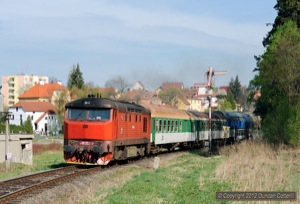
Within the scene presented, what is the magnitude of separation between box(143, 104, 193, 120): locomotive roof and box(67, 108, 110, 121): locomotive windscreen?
770cm

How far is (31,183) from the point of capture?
17.5 meters

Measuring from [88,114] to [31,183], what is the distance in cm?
556

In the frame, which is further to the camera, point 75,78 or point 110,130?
point 75,78

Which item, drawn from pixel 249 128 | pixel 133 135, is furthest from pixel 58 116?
pixel 133 135

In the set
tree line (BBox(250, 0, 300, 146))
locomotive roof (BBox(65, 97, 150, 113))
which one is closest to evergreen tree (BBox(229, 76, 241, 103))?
tree line (BBox(250, 0, 300, 146))

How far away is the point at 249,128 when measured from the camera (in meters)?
63.2

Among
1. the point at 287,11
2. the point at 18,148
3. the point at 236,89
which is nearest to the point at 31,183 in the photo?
the point at 18,148

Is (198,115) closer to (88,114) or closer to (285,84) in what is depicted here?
(285,84)

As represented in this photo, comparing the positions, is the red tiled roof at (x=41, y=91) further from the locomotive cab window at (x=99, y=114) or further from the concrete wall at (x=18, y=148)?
the locomotive cab window at (x=99, y=114)

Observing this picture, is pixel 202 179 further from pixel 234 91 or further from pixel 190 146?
pixel 234 91

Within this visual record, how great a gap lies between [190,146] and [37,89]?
354 feet

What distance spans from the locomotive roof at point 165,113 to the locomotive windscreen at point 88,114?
7699mm

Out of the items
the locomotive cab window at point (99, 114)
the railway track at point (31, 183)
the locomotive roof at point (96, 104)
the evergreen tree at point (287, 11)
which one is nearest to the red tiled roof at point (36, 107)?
the evergreen tree at point (287, 11)

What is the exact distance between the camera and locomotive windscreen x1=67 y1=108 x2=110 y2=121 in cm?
2203
